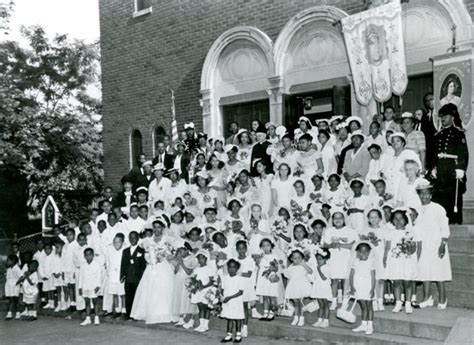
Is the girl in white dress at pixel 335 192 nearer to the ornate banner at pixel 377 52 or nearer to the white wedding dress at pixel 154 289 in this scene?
the ornate banner at pixel 377 52

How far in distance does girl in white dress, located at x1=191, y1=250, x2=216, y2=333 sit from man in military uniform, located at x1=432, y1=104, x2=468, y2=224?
3697mm

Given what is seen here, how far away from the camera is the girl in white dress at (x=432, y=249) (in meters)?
7.56

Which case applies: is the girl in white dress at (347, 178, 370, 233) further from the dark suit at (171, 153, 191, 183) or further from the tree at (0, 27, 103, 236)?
the tree at (0, 27, 103, 236)

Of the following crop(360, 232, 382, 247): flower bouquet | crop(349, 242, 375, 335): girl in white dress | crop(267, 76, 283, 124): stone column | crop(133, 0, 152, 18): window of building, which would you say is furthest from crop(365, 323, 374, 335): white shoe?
crop(133, 0, 152, 18): window of building

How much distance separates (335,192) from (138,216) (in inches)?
153

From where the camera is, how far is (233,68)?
14250mm

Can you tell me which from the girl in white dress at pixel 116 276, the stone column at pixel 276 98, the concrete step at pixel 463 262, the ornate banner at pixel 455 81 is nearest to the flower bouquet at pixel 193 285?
the girl in white dress at pixel 116 276

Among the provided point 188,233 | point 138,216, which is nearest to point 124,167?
point 138,216

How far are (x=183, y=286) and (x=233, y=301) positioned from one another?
5.22 feet

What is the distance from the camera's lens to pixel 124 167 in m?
16.2

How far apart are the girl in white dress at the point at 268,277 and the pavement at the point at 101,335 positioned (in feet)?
1.71

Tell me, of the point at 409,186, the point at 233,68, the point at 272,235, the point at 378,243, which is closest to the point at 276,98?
the point at 233,68

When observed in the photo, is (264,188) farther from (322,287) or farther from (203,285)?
(322,287)

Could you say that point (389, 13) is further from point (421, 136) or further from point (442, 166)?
point (442, 166)
